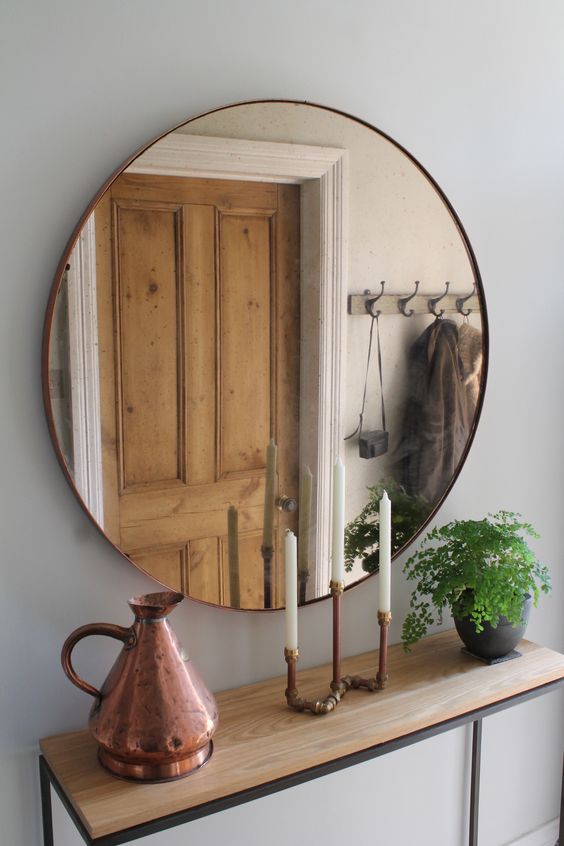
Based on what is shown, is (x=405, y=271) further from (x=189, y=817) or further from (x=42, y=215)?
(x=189, y=817)

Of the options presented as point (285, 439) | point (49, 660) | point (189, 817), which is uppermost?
point (285, 439)

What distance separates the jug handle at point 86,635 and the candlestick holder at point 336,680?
0.27 meters

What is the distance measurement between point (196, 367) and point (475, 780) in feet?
3.62

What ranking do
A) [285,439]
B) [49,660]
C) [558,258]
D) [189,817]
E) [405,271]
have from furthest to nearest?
[558,258] < [405,271] < [285,439] < [49,660] < [189,817]

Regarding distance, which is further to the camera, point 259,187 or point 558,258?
point 558,258

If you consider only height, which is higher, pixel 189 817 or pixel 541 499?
pixel 541 499

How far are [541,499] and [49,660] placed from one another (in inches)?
42.1

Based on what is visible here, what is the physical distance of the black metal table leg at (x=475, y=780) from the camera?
170cm

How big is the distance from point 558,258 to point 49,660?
48.8 inches

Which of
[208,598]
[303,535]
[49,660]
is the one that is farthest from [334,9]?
[49,660]

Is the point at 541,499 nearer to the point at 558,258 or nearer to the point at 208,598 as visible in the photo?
the point at 558,258

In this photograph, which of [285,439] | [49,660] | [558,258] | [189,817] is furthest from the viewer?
[558,258]

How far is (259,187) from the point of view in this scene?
4.06 feet

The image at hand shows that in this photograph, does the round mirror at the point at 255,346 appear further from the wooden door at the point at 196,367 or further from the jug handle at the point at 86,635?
the jug handle at the point at 86,635
